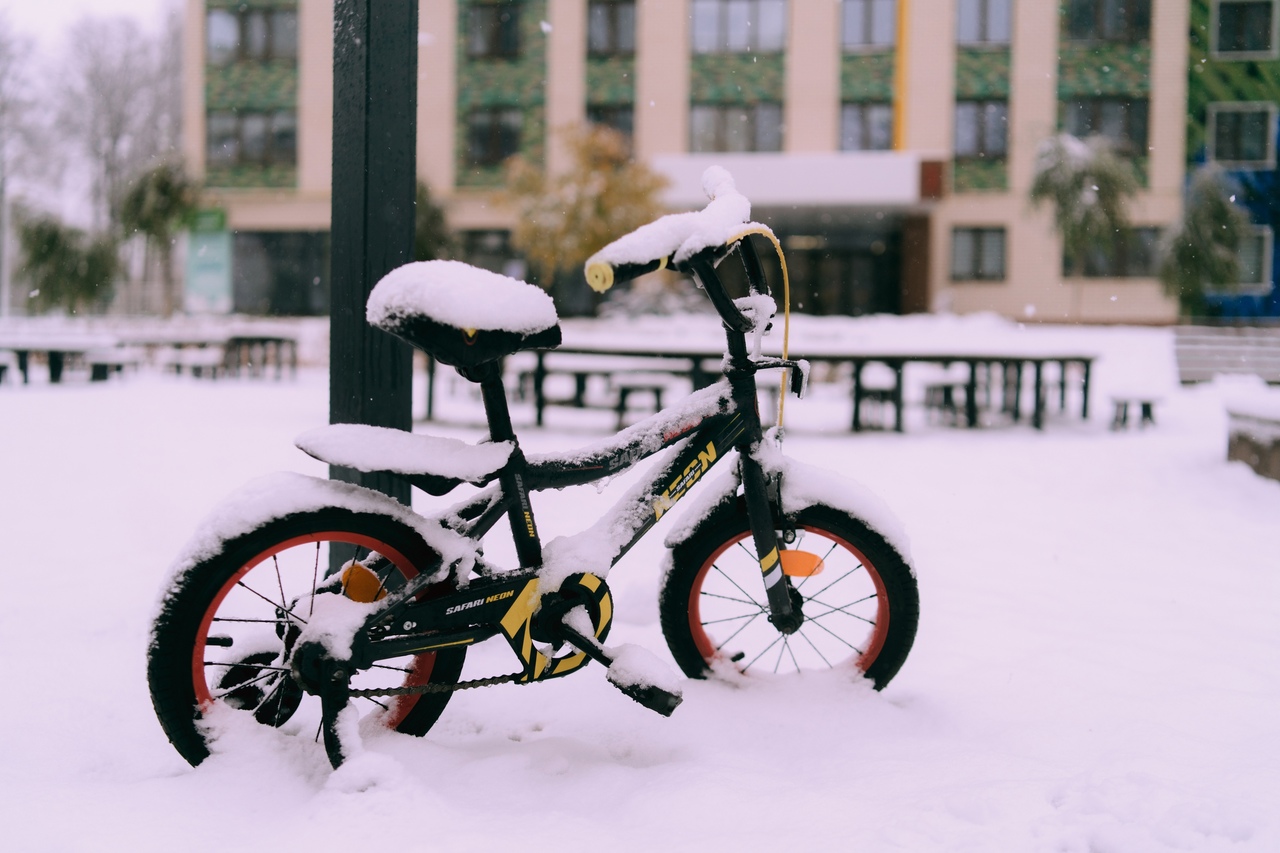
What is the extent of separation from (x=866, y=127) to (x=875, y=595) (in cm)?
2573

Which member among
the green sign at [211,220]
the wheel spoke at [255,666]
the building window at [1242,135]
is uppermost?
the building window at [1242,135]

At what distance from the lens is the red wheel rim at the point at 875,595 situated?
2.75 m

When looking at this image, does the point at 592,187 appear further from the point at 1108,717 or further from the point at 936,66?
the point at 1108,717

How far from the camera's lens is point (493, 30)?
27.9 m

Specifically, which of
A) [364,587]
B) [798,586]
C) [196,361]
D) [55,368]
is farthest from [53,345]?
[798,586]

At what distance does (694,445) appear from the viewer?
2600 mm

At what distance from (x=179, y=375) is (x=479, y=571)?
1646 centimetres

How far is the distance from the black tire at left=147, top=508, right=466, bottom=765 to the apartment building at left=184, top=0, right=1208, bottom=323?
77.3 feet

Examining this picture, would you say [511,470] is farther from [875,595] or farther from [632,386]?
[632,386]

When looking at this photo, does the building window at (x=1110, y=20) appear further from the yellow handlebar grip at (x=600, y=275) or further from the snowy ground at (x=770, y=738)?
the yellow handlebar grip at (x=600, y=275)

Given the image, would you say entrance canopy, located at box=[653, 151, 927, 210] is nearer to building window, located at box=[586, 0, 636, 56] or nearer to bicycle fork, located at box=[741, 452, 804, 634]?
building window, located at box=[586, 0, 636, 56]

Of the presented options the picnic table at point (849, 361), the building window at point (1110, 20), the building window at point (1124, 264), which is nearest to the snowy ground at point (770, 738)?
the picnic table at point (849, 361)

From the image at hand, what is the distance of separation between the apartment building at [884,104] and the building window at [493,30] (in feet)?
0.16

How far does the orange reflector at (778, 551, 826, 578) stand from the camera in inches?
108
